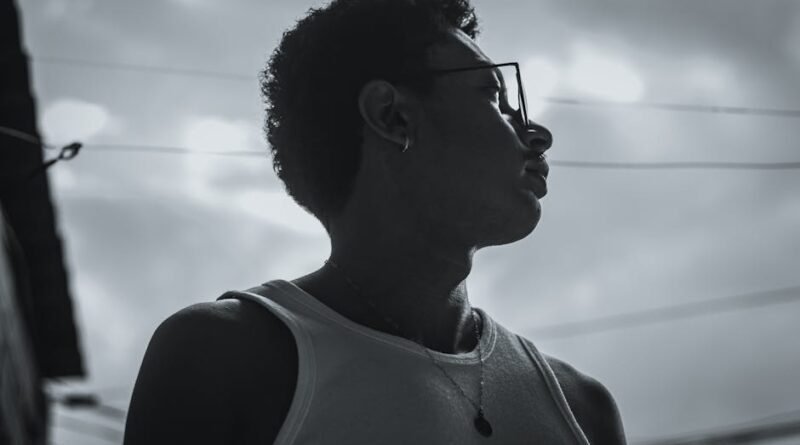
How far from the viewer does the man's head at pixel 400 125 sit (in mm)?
2213

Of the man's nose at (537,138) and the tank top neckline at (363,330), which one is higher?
the man's nose at (537,138)

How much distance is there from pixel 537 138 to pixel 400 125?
309 mm

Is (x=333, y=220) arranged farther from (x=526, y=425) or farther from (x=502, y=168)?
(x=526, y=425)

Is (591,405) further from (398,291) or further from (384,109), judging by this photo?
(384,109)

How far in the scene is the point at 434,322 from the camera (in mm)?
2256

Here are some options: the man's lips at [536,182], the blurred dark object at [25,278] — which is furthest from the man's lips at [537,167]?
the blurred dark object at [25,278]

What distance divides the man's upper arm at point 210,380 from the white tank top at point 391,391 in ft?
0.15

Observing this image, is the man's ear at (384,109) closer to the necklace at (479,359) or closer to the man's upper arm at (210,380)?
the necklace at (479,359)

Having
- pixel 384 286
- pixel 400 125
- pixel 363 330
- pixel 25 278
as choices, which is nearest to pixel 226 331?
pixel 363 330

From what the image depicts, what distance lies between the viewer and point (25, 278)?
1330 cm

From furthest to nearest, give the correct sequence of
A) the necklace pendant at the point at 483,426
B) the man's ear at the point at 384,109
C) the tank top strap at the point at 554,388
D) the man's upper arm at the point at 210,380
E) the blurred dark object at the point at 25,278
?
the blurred dark object at the point at 25,278
the man's ear at the point at 384,109
the tank top strap at the point at 554,388
the necklace pendant at the point at 483,426
the man's upper arm at the point at 210,380

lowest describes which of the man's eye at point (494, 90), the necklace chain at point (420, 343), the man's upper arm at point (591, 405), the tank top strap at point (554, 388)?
the man's upper arm at point (591, 405)

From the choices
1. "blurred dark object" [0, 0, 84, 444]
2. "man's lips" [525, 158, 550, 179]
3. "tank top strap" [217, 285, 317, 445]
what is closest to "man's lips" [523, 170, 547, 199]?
→ "man's lips" [525, 158, 550, 179]

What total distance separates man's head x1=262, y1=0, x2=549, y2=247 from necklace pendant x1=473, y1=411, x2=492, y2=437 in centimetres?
39
